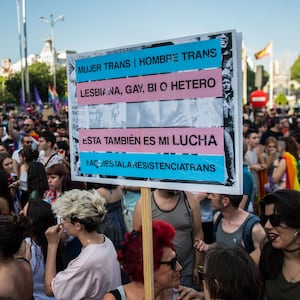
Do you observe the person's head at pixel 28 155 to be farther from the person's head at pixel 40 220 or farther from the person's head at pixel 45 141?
the person's head at pixel 40 220

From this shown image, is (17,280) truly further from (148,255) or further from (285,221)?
(285,221)

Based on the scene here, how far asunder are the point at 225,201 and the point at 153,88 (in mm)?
1643

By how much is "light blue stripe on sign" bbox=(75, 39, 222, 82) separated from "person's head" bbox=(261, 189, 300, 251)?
89 cm

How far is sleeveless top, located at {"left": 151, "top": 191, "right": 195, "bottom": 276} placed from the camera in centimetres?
355

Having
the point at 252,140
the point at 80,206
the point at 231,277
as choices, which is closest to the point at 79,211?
the point at 80,206

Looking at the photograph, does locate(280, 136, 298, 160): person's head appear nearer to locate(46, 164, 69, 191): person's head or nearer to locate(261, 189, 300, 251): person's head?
locate(46, 164, 69, 191): person's head

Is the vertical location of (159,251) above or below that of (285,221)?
below

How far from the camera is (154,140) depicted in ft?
7.06

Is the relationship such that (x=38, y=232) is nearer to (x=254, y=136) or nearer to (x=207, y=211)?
(x=207, y=211)

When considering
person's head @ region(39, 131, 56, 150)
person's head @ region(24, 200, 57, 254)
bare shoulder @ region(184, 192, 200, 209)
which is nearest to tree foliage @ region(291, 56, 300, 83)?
person's head @ region(39, 131, 56, 150)

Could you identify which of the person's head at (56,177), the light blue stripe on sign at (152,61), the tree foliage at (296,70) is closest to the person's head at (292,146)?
the person's head at (56,177)

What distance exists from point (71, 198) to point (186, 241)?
1.20 meters

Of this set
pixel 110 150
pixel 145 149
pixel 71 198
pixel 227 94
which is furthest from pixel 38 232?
pixel 227 94

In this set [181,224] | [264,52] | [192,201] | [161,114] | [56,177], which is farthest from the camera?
[264,52]
